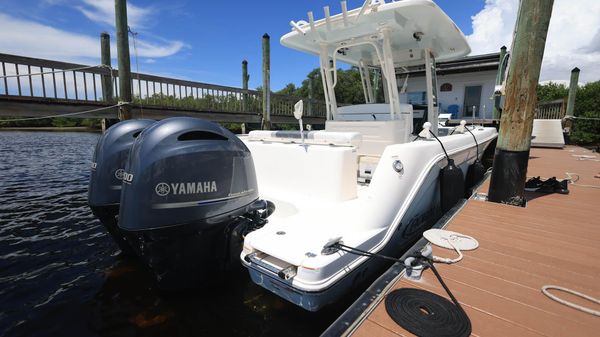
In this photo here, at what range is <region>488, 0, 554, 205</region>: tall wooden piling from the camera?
282 cm

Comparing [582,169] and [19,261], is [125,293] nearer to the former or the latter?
[19,261]

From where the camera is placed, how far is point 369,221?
6.92 feet

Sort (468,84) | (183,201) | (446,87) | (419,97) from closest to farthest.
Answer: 1. (183,201)
2. (419,97)
3. (468,84)
4. (446,87)

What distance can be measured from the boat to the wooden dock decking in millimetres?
321

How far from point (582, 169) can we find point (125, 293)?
7.67 m

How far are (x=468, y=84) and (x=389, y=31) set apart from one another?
36.8ft

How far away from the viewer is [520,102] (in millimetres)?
2963

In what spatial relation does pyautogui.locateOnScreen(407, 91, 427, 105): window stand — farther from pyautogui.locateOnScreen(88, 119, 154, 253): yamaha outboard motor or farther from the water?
pyautogui.locateOnScreen(88, 119, 154, 253): yamaha outboard motor

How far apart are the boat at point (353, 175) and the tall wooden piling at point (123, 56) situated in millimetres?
3683

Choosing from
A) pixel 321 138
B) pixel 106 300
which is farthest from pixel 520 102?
pixel 106 300

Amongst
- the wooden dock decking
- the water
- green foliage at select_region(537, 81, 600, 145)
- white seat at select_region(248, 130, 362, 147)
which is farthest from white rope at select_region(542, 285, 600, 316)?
green foliage at select_region(537, 81, 600, 145)

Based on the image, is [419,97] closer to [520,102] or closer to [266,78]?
[520,102]

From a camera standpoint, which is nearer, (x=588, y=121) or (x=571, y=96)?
(x=571, y=96)

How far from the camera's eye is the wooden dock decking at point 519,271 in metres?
1.39
